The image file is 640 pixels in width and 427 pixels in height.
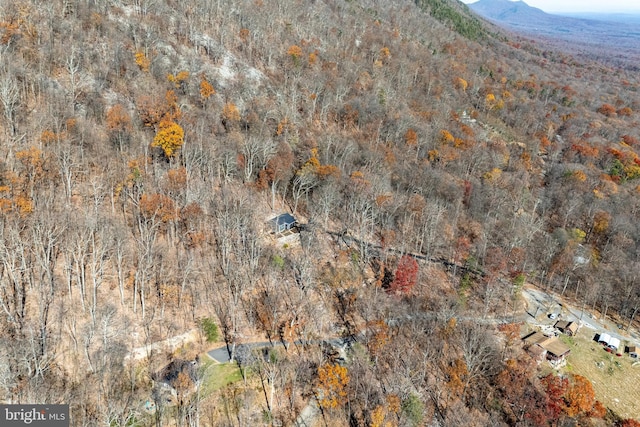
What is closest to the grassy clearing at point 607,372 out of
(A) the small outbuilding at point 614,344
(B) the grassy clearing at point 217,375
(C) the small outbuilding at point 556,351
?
(A) the small outbuilding at point 614,344

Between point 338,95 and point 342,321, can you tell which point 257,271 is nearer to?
point 342,321

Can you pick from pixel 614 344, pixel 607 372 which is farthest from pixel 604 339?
pixel 607 372

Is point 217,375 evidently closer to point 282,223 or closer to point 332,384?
point 332,384

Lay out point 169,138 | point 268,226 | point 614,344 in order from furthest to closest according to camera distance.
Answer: point 268,226
point 169,138
point 614,344

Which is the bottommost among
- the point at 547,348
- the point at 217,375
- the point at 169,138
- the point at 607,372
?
the point at 607,372

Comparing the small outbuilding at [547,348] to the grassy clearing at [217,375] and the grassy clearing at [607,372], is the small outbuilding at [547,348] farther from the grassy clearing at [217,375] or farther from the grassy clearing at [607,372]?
the grassy clearing at [217,375]

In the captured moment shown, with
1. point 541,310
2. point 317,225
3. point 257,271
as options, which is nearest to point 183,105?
point 317,225
